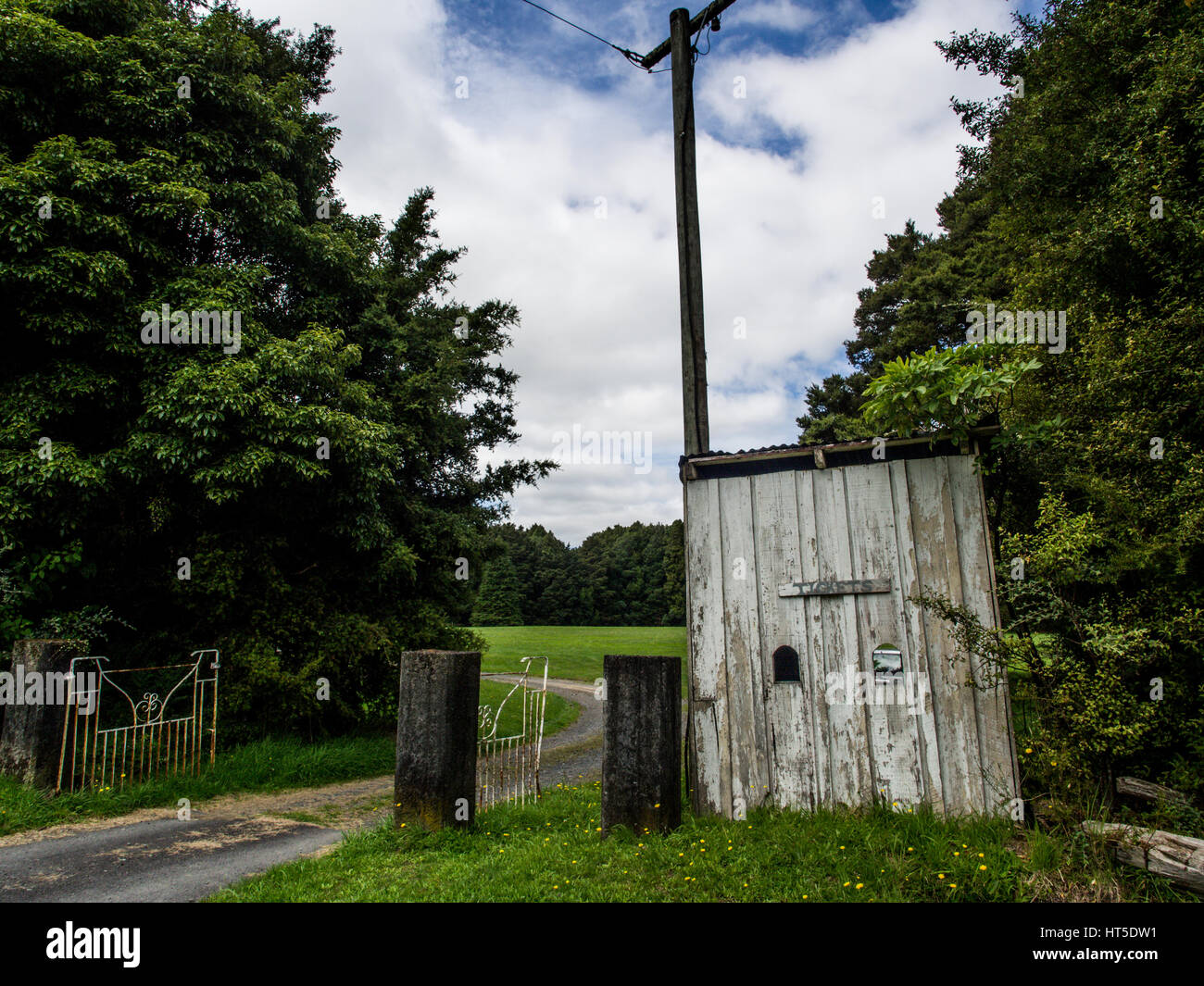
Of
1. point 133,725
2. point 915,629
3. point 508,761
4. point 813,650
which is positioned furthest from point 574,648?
point 915,629

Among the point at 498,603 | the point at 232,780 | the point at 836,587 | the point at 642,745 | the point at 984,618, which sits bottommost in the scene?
the point at 232,780

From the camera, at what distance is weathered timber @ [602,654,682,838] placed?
536 centimetres

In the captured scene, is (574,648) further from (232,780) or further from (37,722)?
(37,722)

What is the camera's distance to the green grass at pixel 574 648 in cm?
2500

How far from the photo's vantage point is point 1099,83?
316 inches

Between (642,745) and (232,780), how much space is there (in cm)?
654

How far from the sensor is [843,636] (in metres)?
5.57

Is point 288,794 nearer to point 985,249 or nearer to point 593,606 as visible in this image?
point 985,249

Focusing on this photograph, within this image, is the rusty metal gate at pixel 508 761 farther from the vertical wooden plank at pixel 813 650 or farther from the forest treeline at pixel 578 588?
the forest treeline at pixel 578 588

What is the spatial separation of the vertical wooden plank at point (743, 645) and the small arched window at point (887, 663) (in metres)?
1.03

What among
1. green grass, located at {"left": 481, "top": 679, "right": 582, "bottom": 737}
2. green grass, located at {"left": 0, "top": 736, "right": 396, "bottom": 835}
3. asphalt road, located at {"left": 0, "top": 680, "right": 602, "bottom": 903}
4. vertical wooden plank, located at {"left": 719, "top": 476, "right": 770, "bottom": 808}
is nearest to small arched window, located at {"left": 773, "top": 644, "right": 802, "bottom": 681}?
vertical wooden plank, located at {"left": 719, "top": 476, "right": 770, "bottom": 808}

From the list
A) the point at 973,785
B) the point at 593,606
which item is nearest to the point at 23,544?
the point at 973,785

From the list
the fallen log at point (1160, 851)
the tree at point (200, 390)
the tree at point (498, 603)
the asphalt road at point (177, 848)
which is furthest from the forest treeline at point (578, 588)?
the fallen log at point (1160, 851)

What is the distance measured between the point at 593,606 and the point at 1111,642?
202 ft
